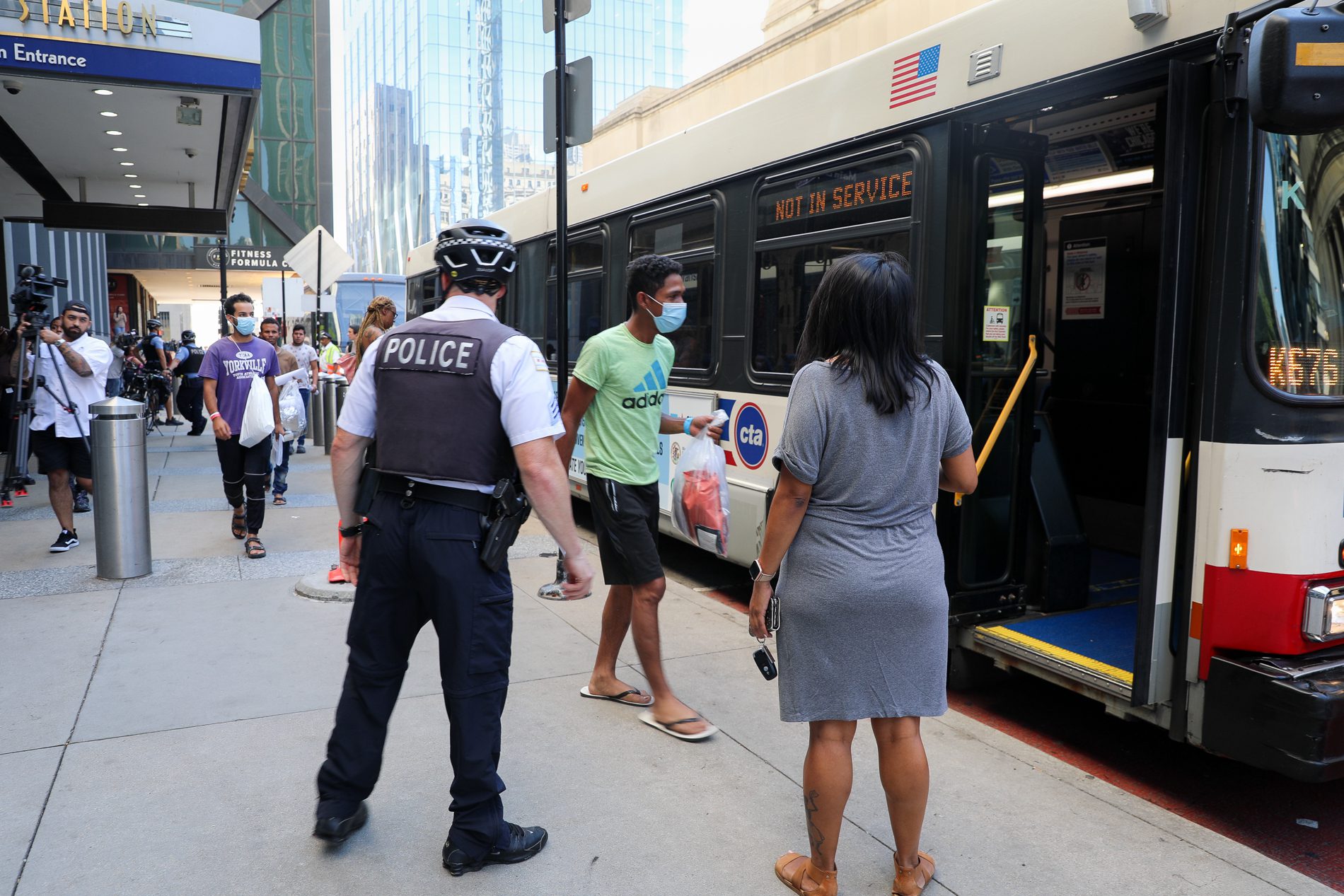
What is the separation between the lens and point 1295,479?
11.2 ft

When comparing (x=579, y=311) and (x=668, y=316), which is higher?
(x=579, y=311)

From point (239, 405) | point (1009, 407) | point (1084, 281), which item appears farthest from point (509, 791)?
point (239, 405)

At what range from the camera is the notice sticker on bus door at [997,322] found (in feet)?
15.3

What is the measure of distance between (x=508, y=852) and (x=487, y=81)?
370 feet

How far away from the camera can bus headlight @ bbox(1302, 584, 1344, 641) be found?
3.38 meters

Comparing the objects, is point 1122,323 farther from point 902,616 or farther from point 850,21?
→ point 850,21

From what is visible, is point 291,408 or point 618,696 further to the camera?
point 291,408

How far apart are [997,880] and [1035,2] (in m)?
3.27

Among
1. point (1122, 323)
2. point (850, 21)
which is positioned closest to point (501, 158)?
point (850, 21)

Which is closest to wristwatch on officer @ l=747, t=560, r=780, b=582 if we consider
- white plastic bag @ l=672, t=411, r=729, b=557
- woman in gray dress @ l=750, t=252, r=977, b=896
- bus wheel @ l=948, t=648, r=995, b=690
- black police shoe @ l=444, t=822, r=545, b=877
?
woman in gray dress @ l=750, t=252, r=977, b=896

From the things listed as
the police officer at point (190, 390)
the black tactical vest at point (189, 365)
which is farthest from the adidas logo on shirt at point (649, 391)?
the black tactical vest at point (189, 365)

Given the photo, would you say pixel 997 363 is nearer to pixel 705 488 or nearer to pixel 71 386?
pixel 705 488

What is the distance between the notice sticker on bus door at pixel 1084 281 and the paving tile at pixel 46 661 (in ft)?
18.7

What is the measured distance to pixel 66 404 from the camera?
772 cm
